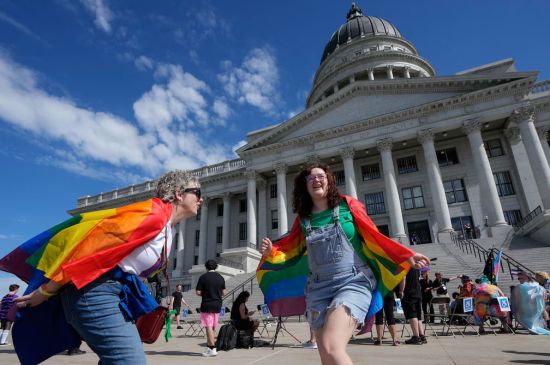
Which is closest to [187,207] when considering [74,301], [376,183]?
[74,301]

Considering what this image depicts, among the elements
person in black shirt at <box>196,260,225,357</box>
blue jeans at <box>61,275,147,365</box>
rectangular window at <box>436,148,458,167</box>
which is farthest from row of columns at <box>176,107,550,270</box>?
blue jeans at <box>61,275,147,365</box>

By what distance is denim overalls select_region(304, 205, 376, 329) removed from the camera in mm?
2602

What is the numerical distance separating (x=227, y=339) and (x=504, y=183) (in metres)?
29.0

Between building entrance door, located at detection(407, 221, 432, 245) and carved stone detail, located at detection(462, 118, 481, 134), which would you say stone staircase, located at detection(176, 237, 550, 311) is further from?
carved stone detail, located at detection(462, 118, 481, 134)

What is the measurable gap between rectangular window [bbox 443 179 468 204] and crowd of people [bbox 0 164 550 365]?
29.2 metres

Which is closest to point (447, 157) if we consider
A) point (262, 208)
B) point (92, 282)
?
point (262, 208)

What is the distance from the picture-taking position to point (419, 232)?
96.4 feet

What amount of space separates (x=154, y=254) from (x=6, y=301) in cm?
914

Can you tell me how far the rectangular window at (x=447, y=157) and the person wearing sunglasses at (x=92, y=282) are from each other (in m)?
32.3

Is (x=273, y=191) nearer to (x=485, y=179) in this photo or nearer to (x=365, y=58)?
(x=485, y=179)

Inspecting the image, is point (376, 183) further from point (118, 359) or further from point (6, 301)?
point (118, 359)

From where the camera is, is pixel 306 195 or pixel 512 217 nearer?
pixel 306 195

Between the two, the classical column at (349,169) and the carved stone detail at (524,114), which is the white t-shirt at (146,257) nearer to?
the classical column at (349,169)

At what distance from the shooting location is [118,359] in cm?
214
